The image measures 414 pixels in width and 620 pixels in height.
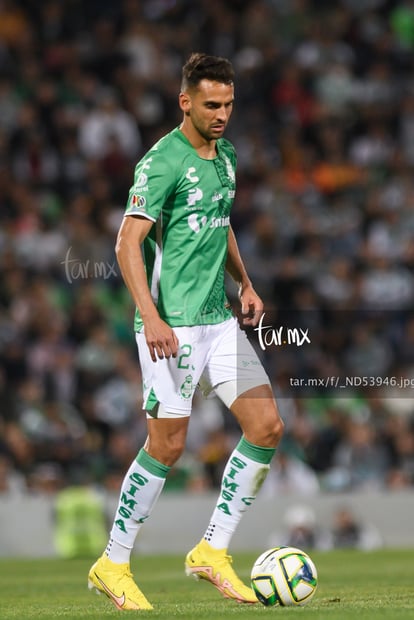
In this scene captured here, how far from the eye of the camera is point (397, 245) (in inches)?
669

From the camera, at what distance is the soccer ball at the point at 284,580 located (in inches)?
257

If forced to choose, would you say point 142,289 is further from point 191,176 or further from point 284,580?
point 284,580

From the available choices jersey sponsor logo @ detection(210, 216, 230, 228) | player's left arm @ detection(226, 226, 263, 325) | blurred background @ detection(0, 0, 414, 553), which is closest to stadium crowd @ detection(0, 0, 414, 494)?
blurred background @ detection(0, 0, 414, 553)

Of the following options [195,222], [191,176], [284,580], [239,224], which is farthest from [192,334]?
[239,224]

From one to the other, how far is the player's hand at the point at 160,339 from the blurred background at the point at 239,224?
7.17 metres

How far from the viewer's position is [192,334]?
22.3ft

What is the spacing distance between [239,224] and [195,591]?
922 cm

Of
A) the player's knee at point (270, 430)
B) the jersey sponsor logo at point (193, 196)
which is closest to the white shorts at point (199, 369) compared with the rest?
the player's knee at point (270, 430)

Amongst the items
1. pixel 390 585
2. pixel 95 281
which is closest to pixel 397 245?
pixel 95 281

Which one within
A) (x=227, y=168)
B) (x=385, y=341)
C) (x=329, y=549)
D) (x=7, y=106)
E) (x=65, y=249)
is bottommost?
(x=329, y=549)

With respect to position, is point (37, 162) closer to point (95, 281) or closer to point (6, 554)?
point (95, 281)

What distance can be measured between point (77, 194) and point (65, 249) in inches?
46.6

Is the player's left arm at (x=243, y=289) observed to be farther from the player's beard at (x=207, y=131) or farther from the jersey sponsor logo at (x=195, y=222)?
the player's beard at (x=207, y=131)

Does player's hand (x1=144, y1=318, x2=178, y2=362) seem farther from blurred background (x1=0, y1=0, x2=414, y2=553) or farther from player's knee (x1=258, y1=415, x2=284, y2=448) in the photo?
blurred background (x1=0, y1=0, x2=414, y2=553)
